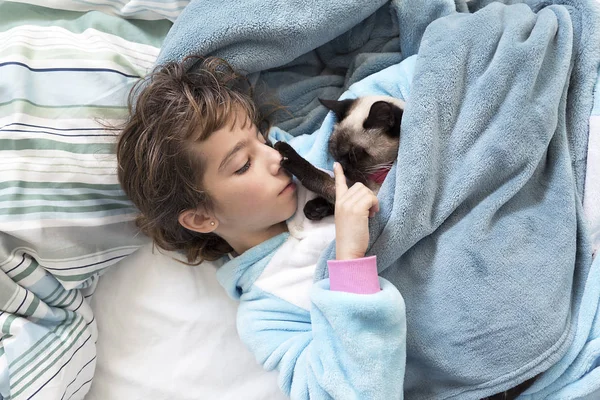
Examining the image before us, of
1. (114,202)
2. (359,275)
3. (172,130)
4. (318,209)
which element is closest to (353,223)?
(359,275)

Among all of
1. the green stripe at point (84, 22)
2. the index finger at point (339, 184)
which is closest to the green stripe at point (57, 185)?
the green stripe at point (84, 22)

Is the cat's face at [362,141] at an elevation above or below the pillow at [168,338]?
above

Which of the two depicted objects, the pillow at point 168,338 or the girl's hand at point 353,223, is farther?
the pillow at point 168,338

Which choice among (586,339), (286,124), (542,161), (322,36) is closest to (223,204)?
(286,124)

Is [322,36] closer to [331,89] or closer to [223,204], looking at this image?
[331,89]

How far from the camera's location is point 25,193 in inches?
41.0

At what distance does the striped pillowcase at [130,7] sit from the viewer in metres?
1.17

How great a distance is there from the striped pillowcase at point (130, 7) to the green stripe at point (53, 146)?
0.35m

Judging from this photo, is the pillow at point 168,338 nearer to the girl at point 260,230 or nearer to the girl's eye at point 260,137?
the girl at point 260,230

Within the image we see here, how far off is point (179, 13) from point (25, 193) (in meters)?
0.57

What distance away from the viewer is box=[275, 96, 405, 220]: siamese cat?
3.49 feet

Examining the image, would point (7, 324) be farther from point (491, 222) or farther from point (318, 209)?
point (491, 222)

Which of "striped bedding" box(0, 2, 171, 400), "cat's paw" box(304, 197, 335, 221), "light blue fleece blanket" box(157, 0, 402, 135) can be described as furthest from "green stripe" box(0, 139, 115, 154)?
"cat's paw" box(304, 197, 335, 221)

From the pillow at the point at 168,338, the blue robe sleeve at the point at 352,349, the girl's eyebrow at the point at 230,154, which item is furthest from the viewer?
the pillow at the point at 168,338
